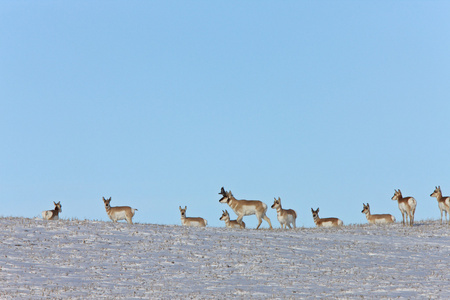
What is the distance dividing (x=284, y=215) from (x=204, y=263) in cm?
1470

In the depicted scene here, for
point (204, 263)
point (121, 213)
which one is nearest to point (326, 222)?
point (121, 213)

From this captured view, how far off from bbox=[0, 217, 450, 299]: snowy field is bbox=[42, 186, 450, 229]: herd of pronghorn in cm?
448

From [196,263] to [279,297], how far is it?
15.0ft

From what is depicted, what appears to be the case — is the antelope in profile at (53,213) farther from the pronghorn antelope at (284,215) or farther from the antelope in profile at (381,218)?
the antelope in profile at (381,218)

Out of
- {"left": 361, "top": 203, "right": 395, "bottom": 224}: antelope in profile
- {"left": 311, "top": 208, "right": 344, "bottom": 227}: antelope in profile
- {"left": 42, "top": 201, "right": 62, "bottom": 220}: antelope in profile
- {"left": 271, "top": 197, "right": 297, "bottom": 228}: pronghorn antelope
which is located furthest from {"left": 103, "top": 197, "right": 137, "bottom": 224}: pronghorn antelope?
{"left": 361, "top": 203, "right": 395, "bottom": 224}: antelope in profile

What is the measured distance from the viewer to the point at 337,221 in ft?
123

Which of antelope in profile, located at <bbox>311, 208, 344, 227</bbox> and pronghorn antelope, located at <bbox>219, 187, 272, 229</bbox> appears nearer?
pronghorn antelope, located at <bbox>219, 187, 272, 229</bbox>

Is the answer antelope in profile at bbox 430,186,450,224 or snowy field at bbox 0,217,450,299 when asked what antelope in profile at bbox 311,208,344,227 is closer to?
antelope in profile at bbox 430,186,450,224

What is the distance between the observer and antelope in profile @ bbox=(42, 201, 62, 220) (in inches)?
1348

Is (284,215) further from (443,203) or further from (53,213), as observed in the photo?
(53,213)

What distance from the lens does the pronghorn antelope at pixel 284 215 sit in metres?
33.5

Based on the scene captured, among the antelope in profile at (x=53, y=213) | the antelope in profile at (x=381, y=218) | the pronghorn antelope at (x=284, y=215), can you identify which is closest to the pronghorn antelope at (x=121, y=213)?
the antelope in profile at (x=53, y=213)

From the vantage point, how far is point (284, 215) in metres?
33.6

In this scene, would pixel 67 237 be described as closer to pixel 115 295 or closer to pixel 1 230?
pixel 1 230
